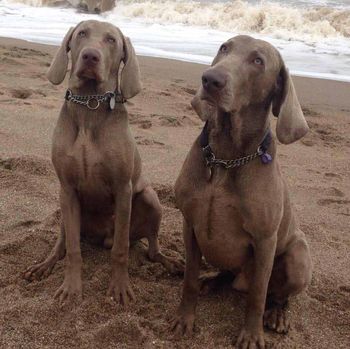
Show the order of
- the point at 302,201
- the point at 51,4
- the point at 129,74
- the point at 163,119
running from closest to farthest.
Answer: the point at 129,74 → the point at 302,201 → the point at 163,119 → the point at 51,4

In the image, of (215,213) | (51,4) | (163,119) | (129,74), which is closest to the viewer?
(215,213)

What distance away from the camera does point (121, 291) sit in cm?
318

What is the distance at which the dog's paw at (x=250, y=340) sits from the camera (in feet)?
9.36

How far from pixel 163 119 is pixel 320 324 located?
372cm

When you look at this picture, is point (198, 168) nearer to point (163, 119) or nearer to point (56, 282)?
point (56, 282)

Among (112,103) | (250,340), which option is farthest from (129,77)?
(250,340)

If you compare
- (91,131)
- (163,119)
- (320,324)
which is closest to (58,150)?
(91,131)

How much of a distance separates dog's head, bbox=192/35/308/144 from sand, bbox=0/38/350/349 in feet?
3.65

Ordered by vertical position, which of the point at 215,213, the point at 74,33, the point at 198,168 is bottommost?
the point at 215,213

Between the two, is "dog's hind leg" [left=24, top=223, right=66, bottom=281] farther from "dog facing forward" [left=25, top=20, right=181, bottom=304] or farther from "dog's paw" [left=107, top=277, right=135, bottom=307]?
"dog's paw" [left=107, top=277, right=135, bottom=307]

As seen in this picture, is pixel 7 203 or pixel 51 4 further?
pixel 51 4

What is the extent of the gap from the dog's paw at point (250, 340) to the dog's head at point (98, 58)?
56.2 inches

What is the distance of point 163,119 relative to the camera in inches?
253

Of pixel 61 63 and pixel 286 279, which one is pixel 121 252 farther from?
pixel 61 63
